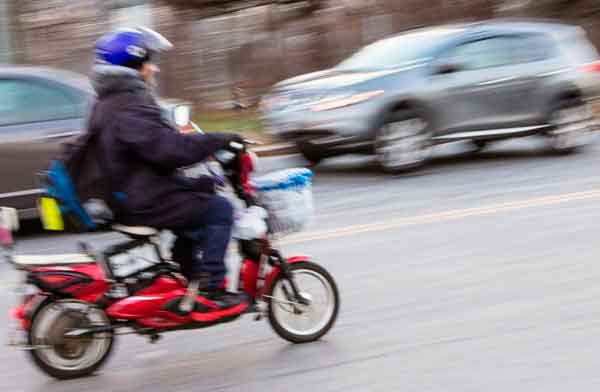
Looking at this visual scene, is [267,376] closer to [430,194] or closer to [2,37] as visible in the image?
[430,194]

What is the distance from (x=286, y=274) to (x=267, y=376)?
62 cm

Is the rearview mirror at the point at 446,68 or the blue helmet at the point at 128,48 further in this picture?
the rearview mirror at the point at 446,68

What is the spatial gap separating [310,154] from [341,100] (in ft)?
2.74

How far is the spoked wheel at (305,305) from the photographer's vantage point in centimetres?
615

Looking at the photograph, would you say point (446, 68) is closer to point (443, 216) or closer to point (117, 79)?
point (443, 216)

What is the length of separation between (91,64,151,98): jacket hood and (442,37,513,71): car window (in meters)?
A: 7.44

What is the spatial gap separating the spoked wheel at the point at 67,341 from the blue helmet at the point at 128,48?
3.99ft

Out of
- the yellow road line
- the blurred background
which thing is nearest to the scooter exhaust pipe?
the yellow road line

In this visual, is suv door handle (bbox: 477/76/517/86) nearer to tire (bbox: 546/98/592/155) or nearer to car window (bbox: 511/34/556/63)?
car window (bbox: 511/34/556/63)

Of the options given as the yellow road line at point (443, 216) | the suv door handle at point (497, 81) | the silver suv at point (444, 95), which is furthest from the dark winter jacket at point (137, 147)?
the suv door handle at point (497, 81)

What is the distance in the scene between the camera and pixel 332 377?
18.6 ft

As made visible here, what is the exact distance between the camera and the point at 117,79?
17.9ft

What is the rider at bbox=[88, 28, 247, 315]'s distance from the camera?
5.45 metres

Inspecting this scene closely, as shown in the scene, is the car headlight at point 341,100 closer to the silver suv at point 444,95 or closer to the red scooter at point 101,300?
the silver suv at point 444,95
